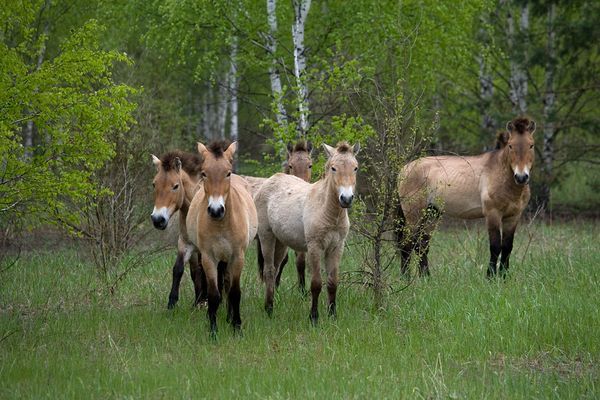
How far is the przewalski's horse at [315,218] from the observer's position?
8961mm

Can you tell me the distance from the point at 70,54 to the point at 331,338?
4.15 metres

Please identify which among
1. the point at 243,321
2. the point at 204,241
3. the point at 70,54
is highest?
the point at 70,54

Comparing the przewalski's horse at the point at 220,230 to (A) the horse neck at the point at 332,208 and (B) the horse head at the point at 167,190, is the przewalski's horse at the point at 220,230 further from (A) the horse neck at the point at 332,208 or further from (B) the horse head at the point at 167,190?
(A) the horse neck at the point at 332,208

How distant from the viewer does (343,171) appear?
8.87m

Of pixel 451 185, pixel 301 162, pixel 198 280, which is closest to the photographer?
pixel 198 280

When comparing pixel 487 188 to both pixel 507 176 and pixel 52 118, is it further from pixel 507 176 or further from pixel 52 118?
pixel 52 118

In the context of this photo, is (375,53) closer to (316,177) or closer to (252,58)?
(252,58)

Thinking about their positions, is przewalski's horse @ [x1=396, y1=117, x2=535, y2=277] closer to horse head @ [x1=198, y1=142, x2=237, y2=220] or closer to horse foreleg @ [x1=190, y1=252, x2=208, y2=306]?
horse foreleg @ [x1=190, y1=252, x2=208, y2=306]

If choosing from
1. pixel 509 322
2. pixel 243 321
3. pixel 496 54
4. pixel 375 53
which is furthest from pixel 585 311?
pixel 496 54

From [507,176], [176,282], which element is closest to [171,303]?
[176,282]

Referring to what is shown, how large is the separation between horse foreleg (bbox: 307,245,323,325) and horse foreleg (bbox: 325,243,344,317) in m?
0.16

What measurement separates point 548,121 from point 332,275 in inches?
440

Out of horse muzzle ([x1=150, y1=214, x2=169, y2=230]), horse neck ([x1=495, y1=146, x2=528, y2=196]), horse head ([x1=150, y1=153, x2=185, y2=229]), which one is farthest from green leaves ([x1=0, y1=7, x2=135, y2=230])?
horse neck ([x1=495, y1=146, x2=528, y2=196])

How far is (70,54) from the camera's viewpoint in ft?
29.9
